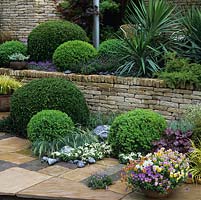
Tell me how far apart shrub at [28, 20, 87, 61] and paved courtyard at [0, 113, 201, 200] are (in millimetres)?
3681

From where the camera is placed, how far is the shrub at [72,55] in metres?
7.23

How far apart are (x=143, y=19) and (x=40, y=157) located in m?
3.21

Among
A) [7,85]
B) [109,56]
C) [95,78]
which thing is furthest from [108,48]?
[7,85]

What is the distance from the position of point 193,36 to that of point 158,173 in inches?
139

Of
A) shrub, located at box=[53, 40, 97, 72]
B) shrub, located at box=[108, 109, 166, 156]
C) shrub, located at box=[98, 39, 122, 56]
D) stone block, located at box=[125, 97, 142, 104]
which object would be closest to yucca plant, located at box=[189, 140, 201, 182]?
shrub, located at box=[108, 109, 166, 156]

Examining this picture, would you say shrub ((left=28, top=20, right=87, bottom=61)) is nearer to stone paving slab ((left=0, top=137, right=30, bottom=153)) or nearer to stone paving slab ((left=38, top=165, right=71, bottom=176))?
stone paving slab ((left=0, top=137, right=30, bottom=153))

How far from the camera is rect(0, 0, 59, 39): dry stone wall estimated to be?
392 inches

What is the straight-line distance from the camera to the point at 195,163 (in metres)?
4.11

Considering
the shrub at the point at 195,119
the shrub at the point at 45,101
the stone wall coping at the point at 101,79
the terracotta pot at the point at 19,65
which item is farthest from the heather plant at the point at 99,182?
the terracotta pot at the point at 19,65

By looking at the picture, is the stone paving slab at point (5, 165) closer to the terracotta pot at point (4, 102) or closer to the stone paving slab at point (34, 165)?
the stone paving slab at point (34, 165)

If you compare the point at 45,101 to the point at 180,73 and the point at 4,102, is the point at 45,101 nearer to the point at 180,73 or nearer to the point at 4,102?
the point at 180,73

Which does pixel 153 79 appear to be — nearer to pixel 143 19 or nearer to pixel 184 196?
pixel 143 19

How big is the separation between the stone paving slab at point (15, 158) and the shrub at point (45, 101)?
30.9 inches

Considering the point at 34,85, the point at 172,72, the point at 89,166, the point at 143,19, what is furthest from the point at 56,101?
the point at 143,19
